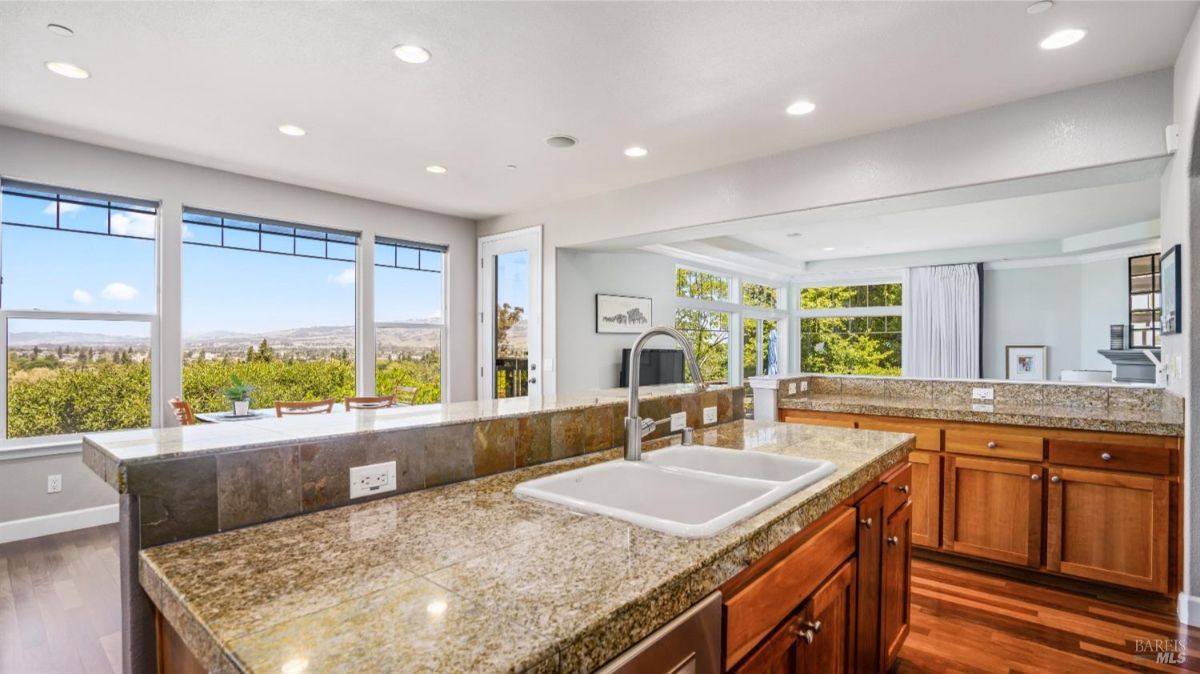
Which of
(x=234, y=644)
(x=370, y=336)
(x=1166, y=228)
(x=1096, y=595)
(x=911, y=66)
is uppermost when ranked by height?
(x=911, y=66)

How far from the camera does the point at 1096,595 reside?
2.89 metres

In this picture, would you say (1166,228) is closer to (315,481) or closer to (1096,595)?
(1096,595)

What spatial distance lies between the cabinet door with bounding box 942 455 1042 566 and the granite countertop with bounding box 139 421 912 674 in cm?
235

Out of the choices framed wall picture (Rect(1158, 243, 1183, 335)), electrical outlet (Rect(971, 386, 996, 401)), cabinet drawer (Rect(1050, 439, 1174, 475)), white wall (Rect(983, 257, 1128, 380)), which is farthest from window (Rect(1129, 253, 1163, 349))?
cabinet drawer (Rect(1050, 439, 1174, 475))

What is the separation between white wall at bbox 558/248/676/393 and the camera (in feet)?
17.4

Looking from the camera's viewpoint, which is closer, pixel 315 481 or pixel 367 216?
pixel 315 481

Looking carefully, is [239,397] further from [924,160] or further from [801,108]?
[924,160]

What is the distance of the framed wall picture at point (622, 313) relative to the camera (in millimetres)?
5695

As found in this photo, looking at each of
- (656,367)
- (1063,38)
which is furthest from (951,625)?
(656,367)

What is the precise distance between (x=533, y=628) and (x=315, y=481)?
735mm

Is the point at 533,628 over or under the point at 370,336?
under

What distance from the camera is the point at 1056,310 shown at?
712 centimetres

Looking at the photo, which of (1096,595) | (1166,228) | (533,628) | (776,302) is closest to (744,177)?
(1166,228)

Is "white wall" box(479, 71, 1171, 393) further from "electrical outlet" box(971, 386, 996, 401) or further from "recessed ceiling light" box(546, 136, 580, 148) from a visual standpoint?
"electrical outlet" box(971, 386, 996, 401)
